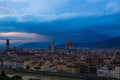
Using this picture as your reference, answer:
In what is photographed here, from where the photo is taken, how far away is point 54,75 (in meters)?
30.2

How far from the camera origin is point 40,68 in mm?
35562

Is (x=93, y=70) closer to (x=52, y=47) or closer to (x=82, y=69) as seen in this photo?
(x=82, y=69)

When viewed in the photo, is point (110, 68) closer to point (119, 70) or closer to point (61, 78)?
point (119, 70)

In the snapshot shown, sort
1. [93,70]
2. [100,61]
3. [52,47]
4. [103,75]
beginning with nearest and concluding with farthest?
[103,75]
[93,70]
[100,61]
[52,47]

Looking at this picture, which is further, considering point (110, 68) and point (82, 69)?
point (82, 69)

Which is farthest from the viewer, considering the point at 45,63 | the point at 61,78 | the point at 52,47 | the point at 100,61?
the point at 52,47

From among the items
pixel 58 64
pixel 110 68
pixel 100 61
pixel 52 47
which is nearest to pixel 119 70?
pixel 110 68

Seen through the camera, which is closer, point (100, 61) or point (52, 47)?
point (100, 61)

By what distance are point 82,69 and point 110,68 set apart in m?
4.75

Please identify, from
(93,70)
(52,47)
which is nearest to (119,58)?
(93,70)

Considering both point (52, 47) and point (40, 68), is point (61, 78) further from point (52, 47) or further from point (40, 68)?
point (52, 47)

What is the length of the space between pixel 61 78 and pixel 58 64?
7466 mm

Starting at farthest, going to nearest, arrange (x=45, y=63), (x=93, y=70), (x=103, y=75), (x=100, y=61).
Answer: (x=100, y=61)
(x=45, y=63)
(x=93, y=70)
(x=103, y=75)

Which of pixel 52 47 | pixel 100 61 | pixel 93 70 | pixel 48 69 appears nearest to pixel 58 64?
pixel 48 69
